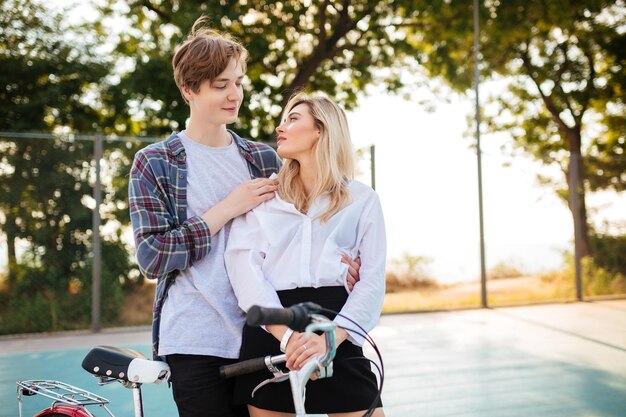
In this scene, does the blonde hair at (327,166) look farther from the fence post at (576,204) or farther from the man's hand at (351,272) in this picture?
the fence post at (576,204)

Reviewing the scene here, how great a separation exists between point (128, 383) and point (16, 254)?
6.41 meters

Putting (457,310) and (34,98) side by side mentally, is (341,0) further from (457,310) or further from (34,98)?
(457,310)

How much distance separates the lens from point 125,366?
2443 millimetres

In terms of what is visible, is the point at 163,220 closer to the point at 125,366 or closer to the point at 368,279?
the point at 125,366

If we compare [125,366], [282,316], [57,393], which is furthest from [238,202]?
[57,393]

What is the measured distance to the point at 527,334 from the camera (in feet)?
26.2

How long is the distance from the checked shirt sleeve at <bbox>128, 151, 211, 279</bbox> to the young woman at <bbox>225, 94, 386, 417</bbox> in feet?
0.35

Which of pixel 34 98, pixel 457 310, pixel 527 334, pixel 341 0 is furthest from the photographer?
pixel 341 0

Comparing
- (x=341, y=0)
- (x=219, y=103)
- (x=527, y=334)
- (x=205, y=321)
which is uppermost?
(x=341, y=0)

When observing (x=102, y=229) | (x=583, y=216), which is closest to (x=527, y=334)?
(x=583, y=216)

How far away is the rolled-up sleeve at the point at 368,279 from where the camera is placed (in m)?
2.20

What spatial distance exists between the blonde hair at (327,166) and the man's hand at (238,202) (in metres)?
0.06

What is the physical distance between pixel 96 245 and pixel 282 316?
707 cm

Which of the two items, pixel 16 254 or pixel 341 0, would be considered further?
pixel 341 0
